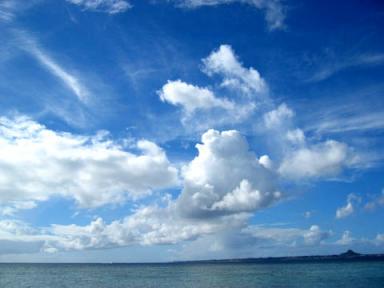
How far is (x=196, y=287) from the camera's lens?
87.9 meters

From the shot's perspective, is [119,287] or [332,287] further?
[119,287]

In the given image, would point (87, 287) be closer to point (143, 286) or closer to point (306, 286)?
point (143, 286)

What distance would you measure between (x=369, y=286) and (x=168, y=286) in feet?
140

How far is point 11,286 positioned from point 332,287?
235 ft

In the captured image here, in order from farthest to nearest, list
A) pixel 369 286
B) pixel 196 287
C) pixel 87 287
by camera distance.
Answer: pixel 87 287
pixel 196 287
pixel 369 286

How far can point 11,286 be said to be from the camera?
93938mm

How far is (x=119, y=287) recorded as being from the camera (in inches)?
3634

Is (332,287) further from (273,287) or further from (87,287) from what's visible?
(87,287)

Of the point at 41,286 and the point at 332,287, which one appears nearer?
the point at 332,287

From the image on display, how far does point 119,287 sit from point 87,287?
7849mm

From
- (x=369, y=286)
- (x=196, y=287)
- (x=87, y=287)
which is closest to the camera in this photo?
(x=369, y=286)

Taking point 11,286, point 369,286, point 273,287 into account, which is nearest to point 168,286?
point 273,287

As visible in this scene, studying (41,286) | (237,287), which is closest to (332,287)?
(237,287)

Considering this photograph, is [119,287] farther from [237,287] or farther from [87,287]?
[237,287]
